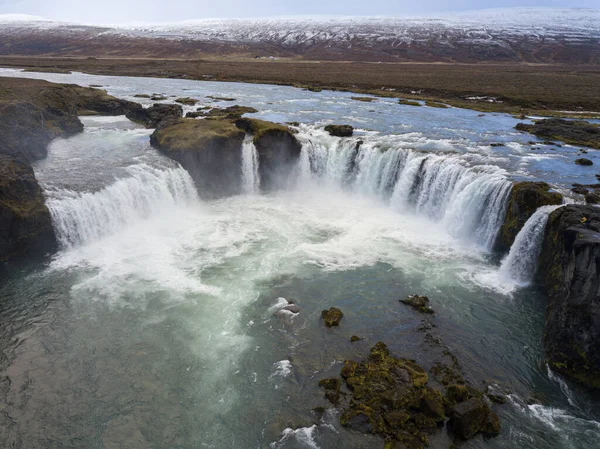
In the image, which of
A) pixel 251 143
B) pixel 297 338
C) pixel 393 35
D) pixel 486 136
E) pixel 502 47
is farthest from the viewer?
pixel 393 35

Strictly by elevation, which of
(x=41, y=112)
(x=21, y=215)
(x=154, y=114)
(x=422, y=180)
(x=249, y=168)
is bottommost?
(x=249, y=168)

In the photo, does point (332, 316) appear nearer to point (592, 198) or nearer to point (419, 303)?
point (419, 303)

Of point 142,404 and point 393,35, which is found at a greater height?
point 393,35

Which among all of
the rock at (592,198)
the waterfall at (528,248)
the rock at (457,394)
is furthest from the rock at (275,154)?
the rock at (457,394)

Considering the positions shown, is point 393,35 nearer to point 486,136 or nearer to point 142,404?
point 486,136

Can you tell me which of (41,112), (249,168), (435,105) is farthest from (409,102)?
(41,112)

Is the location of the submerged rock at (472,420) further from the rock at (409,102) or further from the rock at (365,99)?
the rock at (365,99)

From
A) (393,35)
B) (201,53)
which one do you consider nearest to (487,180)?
(201,53)
